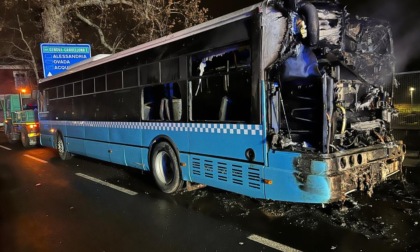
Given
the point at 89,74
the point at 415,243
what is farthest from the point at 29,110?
the point at 415,243

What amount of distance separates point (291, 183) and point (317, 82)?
1.44 metres

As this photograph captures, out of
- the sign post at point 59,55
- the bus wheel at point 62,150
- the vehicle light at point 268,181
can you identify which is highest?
the sign post at point 59,55

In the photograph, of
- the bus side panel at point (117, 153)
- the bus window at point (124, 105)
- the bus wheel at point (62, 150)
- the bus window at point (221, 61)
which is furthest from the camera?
the bus wheel at point (62, 150)

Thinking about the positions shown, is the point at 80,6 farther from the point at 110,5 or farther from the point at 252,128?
the point at 252,128

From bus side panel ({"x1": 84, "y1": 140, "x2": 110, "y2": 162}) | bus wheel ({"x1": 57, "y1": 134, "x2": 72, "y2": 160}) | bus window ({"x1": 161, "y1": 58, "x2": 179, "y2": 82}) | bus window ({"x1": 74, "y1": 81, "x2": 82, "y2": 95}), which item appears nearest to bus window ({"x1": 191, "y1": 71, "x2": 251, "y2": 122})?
bus window ({"x1": 161, "y1": 58, "x2": 179, "y2": 82})

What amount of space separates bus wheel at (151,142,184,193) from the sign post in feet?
43.6

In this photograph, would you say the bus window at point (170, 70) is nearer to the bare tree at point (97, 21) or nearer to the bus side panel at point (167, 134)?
the bus side panel at point (167, 134)

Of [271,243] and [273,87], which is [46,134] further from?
[271,243]

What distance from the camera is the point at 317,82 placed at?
493cm

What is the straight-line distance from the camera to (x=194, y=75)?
632cm

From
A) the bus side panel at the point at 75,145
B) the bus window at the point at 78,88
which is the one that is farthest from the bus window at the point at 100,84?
the bus side panel at the point at 75,145

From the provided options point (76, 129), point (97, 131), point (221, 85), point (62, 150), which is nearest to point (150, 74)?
point (221, 85)

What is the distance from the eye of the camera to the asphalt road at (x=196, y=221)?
15.5ft

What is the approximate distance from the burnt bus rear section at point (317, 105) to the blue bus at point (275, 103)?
0.05 feet
